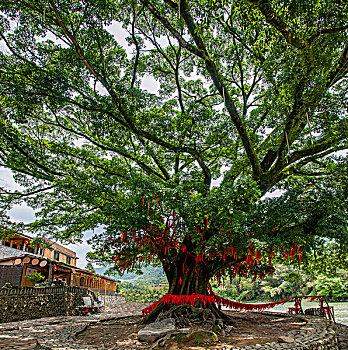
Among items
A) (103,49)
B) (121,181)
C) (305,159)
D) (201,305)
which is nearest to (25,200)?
(121,181)

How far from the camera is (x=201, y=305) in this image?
8188 mm

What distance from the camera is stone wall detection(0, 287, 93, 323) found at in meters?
10.0

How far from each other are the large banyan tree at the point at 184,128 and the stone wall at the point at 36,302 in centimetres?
284

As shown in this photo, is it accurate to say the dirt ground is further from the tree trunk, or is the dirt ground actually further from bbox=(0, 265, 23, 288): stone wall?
bbox=(0, 265, 23, 288): stone wall

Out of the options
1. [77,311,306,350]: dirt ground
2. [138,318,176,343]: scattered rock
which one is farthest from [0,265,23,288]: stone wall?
[138,318,176,343]: scattered rock

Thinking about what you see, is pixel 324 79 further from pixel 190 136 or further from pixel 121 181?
pixel 121 181

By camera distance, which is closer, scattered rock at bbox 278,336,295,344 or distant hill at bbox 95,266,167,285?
scattered rock at bbox 278,336,295,344

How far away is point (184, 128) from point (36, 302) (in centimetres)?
995

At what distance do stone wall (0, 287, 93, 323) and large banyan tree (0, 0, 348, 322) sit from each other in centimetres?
284

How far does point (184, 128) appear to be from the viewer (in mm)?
8836

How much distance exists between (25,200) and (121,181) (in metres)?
4.24

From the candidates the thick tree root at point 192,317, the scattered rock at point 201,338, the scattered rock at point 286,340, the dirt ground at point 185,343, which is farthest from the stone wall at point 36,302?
the scattered rock at point 286,340

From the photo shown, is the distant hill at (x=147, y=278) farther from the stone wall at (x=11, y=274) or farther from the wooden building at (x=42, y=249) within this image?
the stone wall at (x=11, y=274)

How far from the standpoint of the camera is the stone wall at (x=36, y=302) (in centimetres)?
1000
